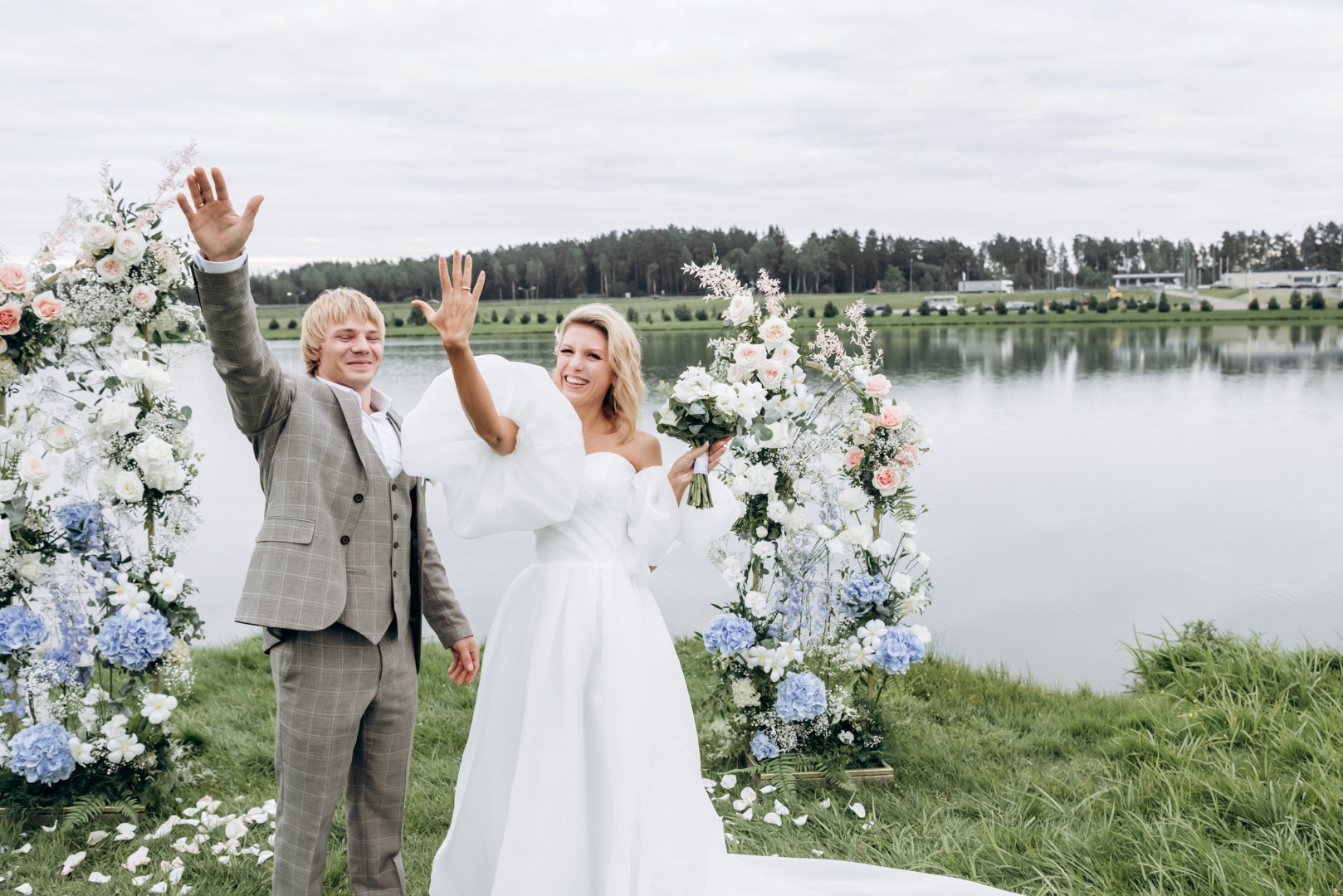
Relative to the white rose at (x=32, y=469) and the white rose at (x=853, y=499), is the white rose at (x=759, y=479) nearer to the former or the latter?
the white rose at (x=853, y=499)

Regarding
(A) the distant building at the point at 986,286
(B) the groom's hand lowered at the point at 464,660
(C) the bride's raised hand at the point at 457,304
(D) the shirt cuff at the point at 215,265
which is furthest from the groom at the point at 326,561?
(A) the distant building at the point at 986,286

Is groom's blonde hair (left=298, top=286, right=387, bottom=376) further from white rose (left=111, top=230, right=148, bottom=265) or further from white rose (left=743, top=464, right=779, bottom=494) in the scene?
white rose (left=743, top=464, right=779, bottom=494)

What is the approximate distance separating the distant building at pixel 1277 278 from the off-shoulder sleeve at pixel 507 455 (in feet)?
261

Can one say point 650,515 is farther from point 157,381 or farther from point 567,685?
point 157,381

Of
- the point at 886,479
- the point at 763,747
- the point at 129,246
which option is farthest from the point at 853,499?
the point at 129,246

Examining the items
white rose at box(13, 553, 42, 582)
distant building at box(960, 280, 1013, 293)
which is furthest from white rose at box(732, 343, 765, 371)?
distant building at box(960, 280, 1013, 293)

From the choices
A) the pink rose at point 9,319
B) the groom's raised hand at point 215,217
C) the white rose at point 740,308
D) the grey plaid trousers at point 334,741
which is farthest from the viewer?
the white rose at point 740,308

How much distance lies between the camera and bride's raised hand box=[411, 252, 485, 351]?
2.36 meters

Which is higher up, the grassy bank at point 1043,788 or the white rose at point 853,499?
the white rose at point 853,499

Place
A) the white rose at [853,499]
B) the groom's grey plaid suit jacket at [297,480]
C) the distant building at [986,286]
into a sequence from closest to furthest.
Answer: the groom's grey plaid suit jacket at [297,480] → the white rose at [853,499] → the distant building at [986,286]

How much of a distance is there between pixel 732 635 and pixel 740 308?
63.1 inches

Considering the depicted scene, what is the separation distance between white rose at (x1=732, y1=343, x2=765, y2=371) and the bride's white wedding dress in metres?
1.19

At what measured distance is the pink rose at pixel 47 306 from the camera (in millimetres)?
3811

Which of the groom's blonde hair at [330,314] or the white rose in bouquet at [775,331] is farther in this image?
the white rose in bouquet at [775,331]
